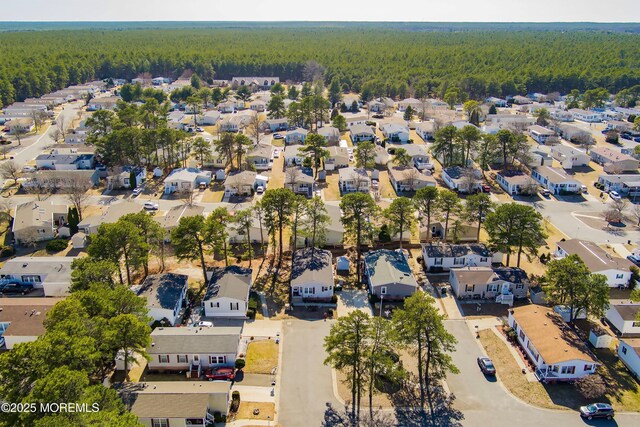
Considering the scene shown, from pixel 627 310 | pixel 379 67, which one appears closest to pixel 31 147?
pixel 627 310

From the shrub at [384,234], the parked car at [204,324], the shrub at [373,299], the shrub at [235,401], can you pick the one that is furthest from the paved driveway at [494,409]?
the shrub at [384,234]

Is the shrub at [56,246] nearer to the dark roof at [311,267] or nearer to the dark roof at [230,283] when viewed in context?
the dark roof at [230,283]

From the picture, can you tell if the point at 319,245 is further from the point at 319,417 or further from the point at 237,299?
the point at 319,417

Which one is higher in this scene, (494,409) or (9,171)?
(9,171)

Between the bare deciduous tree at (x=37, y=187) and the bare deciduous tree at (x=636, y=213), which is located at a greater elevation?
the bare deciduous tree at (x=37, y=187)

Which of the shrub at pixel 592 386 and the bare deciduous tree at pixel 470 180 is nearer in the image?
the shrub at pixel 592 386

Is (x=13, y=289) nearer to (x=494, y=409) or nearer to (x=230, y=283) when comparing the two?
(x=230, y=283)

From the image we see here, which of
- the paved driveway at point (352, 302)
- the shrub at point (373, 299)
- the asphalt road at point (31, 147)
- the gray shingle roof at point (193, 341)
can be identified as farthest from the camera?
the asphalt road at point (31, 147)
